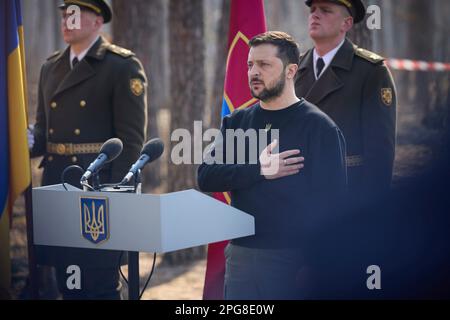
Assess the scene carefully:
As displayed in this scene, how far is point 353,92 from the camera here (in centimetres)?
483

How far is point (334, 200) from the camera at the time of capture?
12.2 ft

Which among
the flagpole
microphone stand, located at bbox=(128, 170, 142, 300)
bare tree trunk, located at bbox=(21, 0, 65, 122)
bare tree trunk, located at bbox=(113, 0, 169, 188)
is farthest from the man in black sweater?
bare tree trunk, located at bbox=(21, 0, 65, 122)

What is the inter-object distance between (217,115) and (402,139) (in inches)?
176

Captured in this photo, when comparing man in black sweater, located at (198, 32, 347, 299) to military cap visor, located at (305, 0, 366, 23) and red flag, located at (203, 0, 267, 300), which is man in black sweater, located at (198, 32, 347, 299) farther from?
red flag, located at (203, 0, 267, 300)

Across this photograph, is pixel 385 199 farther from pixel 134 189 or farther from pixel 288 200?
pixel 134 189

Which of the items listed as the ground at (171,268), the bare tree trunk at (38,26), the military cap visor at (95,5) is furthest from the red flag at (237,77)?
the bare tree trunk at (38,26)

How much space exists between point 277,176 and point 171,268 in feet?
16.8

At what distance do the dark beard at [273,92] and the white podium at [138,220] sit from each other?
54cm

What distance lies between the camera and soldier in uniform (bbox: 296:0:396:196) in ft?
15.5

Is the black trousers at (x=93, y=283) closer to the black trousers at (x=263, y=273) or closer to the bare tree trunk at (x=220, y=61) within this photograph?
the black trousers at (x=263, y=273)

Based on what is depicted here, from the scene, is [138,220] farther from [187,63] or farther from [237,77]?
[187,63]

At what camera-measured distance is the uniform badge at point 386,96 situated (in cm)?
479

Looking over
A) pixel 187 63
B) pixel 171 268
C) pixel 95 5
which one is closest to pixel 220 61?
pixel 187 63
